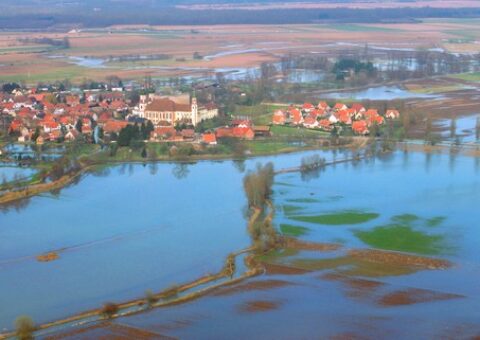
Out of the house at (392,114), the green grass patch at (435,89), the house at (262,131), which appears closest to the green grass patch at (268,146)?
the house at (262,131)

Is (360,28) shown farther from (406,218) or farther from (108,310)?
Answer: (108,310)

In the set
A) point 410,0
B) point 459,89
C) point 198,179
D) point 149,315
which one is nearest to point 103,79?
point 459,89

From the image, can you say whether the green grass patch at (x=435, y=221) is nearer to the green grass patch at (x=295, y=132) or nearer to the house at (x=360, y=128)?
the green grass patch at (x=295, y=132)

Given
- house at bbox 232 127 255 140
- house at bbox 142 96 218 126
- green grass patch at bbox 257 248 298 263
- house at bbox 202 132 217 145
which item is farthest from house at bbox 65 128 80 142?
green grass patch at bbox 257 248 298 263

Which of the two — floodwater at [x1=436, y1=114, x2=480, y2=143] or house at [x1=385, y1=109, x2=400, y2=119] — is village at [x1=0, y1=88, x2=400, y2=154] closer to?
house at [x1=385, y1=109, x2=400, y2=119]

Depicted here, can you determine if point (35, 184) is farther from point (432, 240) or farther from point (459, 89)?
point (459, 89)
